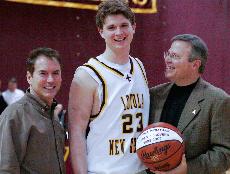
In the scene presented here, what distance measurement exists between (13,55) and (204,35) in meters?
3.41

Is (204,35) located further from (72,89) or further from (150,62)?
(72,89)

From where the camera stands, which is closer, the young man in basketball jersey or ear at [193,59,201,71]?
the young man in basketball jersey

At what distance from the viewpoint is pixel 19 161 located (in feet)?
8.17

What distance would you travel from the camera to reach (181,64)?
289 cm

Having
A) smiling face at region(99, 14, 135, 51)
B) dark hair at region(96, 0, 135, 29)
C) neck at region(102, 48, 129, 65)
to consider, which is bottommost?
neck at region(102, 48, 129, 65)

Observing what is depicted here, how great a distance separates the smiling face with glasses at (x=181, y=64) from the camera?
289 cm

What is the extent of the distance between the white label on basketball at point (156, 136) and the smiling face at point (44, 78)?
557 millimetres

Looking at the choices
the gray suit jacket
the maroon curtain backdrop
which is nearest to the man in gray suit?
the gray suit jacket

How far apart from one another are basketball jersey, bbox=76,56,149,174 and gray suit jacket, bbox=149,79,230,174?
30 cm

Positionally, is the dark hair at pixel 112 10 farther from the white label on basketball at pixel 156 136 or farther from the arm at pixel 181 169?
the arm at pixel 181 169

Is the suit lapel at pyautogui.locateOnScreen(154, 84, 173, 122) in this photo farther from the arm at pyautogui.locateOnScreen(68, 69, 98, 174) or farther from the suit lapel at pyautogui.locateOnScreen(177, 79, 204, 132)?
the arm at pyautogui.locateOnScreen(68, 69, 98, 174)

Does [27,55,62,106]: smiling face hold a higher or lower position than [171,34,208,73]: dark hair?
lower

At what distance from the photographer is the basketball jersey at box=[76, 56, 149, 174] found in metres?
2.78

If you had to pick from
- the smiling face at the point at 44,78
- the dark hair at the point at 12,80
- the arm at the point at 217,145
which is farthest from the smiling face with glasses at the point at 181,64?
the dark hair at the point at 12,80
